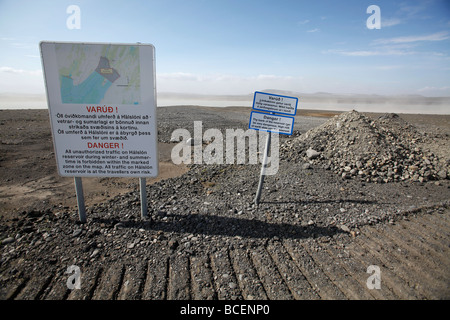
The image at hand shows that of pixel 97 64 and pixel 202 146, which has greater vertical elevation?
pixel 97 64

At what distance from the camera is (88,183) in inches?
248

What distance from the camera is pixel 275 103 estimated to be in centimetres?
415

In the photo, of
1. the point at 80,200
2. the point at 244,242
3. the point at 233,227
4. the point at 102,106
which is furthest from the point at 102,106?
the point at 244,242

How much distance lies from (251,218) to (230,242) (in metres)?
0.80

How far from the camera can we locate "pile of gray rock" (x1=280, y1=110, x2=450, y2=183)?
20.4 ft

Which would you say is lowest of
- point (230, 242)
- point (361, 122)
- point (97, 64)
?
point (230, 242)

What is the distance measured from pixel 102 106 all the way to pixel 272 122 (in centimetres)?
286


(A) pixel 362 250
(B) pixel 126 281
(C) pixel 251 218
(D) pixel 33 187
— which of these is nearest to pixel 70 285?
(B) pixel 126 281

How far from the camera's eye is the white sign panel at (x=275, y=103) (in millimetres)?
4133

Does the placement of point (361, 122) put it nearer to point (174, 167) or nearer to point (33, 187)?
point (174, 167)

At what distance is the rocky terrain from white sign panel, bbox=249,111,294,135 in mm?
1557

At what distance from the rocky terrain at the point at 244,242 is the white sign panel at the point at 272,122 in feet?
5.11

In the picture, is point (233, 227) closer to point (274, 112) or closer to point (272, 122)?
point (272, 122)

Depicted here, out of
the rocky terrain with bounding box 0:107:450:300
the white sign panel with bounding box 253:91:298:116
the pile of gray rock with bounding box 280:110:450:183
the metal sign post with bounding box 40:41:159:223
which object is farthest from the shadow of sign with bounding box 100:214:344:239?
the pile of gray rock with bounding box 280:110:450:183
